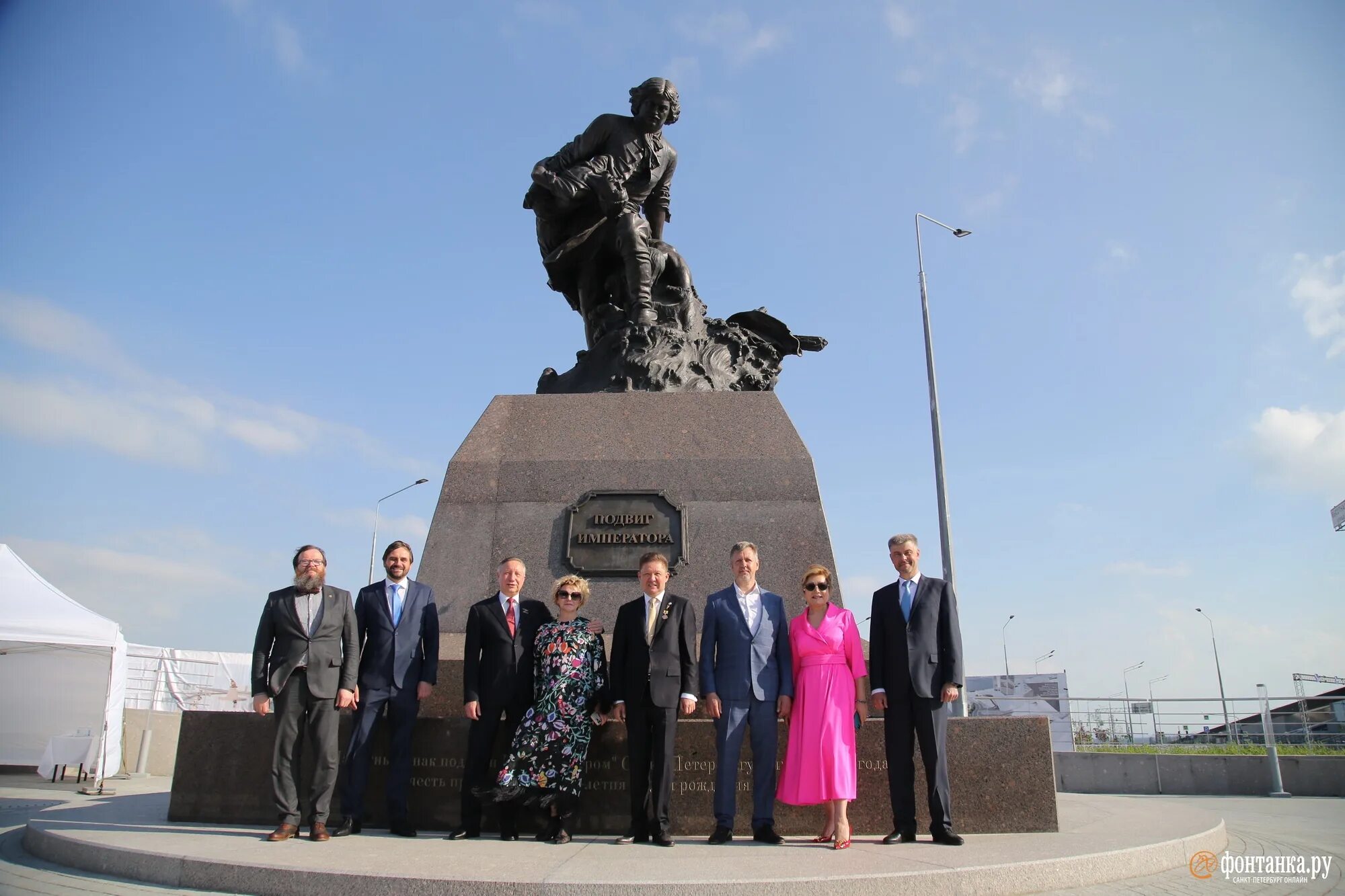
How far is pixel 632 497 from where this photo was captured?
684cm

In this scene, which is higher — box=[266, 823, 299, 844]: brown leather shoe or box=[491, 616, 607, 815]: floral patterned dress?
box=[491, 616, 607, 815]: floral patterned dress

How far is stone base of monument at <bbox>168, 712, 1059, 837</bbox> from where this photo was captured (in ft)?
16.4

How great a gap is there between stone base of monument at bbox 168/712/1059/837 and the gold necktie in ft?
2.17

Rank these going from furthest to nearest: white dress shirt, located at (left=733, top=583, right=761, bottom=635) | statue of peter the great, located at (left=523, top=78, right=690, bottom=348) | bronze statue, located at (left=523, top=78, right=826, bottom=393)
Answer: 1. statue of peter the great, located at (left=523, top=78, right=690, bottom=348)
2. bronze statue, located at (left=523, top=78, right=826, bottom=393)
3. white dress shirt, located at (left=733, top=583, right=761, bottom=635)

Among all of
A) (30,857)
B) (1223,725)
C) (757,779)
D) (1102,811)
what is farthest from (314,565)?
(1223,725)

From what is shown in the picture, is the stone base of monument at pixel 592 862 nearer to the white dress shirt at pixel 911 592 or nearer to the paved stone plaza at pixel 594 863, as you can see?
the paved stone plaza at pixel 594 863

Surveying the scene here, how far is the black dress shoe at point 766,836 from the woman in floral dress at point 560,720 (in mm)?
955

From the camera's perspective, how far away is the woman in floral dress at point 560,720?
15.4 ft

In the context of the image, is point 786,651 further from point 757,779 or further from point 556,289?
point 556,289

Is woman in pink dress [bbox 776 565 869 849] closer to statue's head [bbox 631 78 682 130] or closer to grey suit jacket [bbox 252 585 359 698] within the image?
grey suit jacket [bbox 252 585 359 698]

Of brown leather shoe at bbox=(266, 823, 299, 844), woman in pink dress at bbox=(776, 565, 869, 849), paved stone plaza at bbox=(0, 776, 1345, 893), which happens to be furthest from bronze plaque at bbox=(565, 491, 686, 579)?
brown leather shoe at bbox=(266, 823, 299, 844)

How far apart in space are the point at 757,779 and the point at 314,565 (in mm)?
2708

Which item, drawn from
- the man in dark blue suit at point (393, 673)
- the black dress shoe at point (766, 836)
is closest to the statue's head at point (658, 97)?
the man in dark blue suit at point (393, 673)

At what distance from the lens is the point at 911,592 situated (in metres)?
5.04
